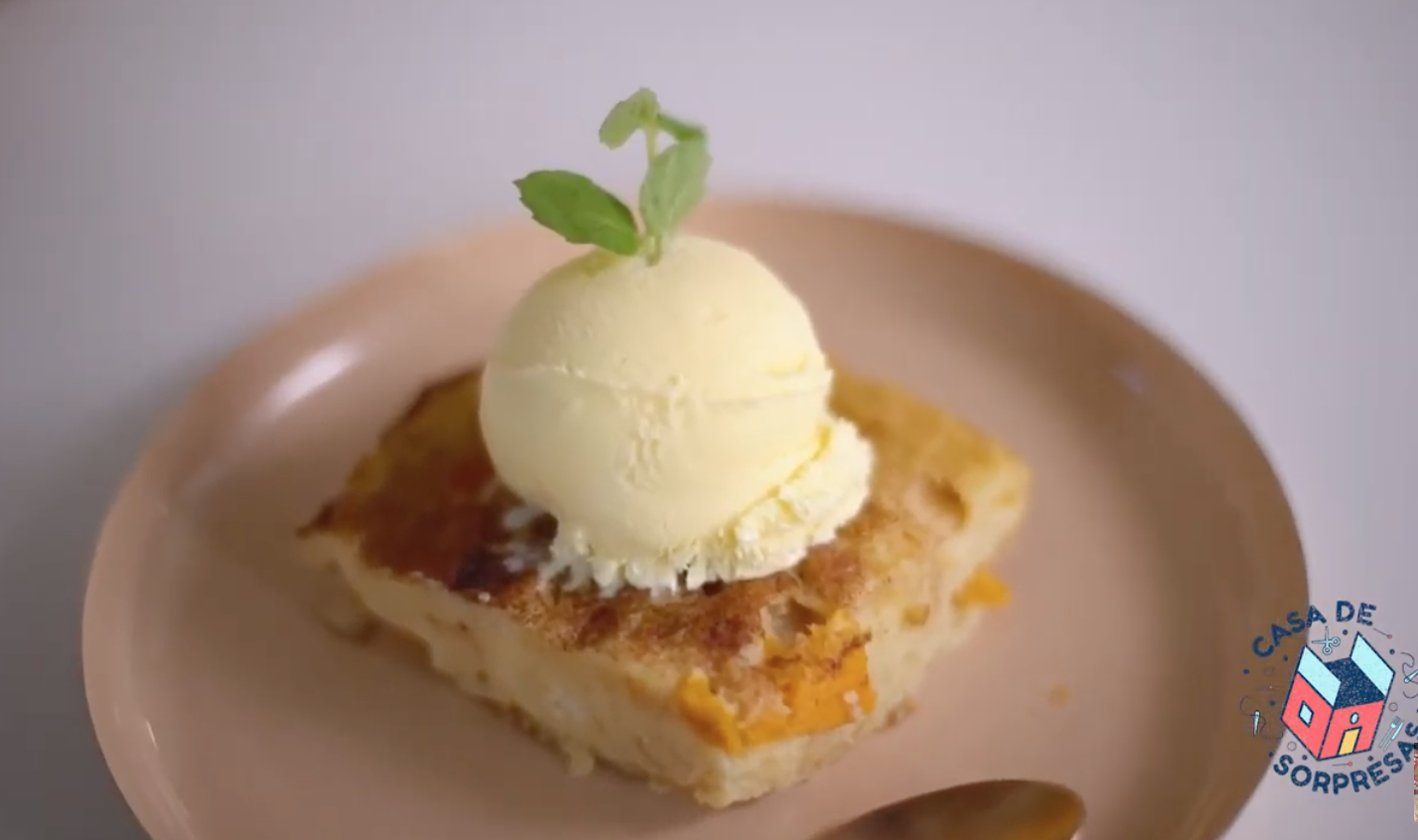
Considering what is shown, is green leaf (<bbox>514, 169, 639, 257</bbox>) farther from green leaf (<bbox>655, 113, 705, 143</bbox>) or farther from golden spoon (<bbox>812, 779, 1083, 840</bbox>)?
golden spoon (<bbox>812, 779, 1083, 840</bbox>)

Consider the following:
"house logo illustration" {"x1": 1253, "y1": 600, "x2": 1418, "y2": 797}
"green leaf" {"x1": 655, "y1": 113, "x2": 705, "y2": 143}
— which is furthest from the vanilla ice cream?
"house logo illustration" {"x1": 1253, "y1": 600, "x2": 1418, "y2": 797}

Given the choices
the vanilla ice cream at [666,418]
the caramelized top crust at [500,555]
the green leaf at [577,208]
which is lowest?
the caramelized top crust at [500,555]

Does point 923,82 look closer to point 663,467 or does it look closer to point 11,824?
point 663,467

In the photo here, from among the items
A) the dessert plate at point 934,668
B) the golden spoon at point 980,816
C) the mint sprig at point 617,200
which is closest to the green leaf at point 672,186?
the mint sprig at point 617,200

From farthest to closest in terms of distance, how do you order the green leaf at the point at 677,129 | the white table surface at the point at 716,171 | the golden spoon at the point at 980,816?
the white table surface at the point at 716,171 < the green leaf at the point at 677,129 < the golden spoon at the point at 980,816

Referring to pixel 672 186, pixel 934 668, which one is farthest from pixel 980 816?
pixel 672 186

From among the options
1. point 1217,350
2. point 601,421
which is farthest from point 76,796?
point 1217,350

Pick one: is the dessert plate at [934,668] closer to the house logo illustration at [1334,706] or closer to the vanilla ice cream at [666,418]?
the house logo illustration at [1334,706]

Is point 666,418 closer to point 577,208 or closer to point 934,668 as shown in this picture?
point 577,208
